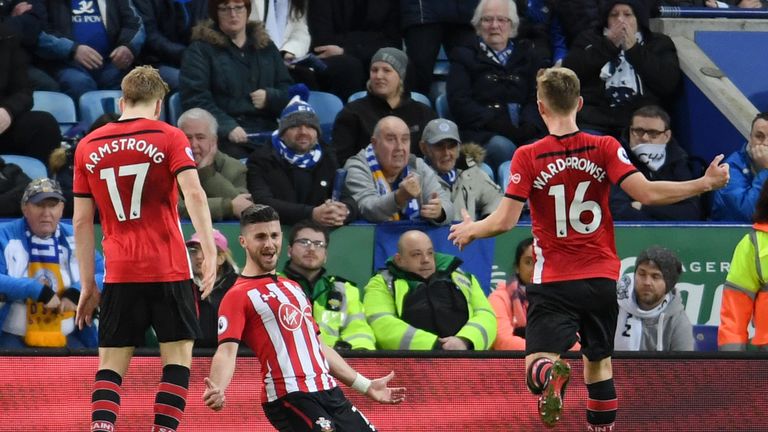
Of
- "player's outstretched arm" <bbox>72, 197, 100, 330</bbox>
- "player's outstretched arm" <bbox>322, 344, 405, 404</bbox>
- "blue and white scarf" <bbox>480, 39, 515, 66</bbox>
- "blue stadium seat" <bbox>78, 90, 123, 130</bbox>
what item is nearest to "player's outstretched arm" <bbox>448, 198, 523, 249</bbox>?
"player's outstretched arm" <bbox>322, 344, 405, 404</bbox>

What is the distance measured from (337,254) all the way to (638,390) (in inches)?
99.6

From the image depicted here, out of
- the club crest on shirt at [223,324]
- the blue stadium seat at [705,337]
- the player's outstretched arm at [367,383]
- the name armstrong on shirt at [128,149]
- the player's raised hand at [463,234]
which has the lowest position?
the blue stadium seat at [705,337]

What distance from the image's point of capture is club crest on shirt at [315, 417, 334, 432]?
711 centimetres

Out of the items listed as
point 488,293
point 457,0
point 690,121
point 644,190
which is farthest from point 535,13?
point 644,190

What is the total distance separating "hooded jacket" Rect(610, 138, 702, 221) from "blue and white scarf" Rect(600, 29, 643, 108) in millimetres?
623

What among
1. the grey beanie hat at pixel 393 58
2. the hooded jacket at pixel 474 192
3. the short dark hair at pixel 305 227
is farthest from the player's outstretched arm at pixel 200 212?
the grey beanie hat at pixel 393 58

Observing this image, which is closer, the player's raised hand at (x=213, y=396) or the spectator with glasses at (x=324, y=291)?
the player's raised hand at (x=213, y=396)

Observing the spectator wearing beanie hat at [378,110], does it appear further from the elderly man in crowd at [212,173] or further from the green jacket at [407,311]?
the green jacket at [407,311]

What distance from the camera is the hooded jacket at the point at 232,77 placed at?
11414 millimetres

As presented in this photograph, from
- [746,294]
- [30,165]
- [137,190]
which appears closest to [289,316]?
[137,190]

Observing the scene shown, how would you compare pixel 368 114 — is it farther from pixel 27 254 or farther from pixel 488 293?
pixel 27 254

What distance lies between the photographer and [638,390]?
348 inches

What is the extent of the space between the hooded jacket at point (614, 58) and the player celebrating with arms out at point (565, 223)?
14.1 ft

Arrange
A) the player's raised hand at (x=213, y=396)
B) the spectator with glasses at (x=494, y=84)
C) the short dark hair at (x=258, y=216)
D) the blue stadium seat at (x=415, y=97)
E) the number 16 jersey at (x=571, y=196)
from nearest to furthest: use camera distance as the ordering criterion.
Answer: the player's raised hand at (x=213, y=396), the short dark hair at (x=258, y=216), the number 16 jersey at (x=571, y=196), the spectator with glasses at (x=494, y=84), the blue stadium seat at (x=415, y=97)
